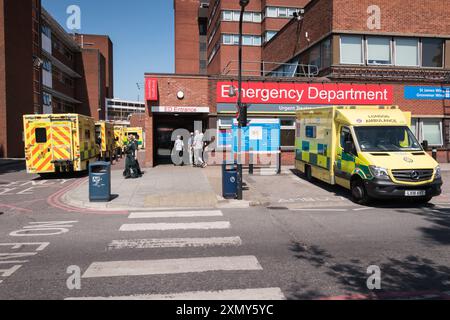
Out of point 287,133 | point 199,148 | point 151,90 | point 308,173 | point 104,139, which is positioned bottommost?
point 308,173

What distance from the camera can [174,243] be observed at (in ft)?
22.9

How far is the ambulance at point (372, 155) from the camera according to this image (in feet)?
32.3

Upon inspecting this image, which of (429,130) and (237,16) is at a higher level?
(237,16)

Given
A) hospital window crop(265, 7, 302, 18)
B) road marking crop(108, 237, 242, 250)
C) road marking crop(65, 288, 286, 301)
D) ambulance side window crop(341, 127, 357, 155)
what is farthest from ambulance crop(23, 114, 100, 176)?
hospital window crop(265, 7, 302, 18)

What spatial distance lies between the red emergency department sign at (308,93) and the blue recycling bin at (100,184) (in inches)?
397

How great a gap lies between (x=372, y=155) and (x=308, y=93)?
10.5 metres

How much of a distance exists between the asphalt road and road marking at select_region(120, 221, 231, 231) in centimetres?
2

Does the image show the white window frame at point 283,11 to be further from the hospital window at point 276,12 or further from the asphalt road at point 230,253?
the asphalt road at point 230,253

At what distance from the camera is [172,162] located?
2194 cm

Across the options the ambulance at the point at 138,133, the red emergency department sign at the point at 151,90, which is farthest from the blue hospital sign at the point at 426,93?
the ambulance at the point at 138,133

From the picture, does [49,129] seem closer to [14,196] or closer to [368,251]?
[14,196]

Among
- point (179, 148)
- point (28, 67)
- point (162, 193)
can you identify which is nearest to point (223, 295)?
point (162, 193)

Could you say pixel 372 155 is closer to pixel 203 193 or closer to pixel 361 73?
pixel 203 193
